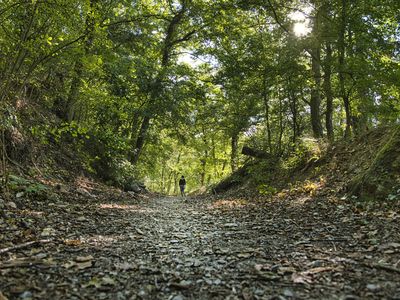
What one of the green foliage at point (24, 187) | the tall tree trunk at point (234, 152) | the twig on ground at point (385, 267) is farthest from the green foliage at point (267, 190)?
the tall tree trunk at point (234, 152)

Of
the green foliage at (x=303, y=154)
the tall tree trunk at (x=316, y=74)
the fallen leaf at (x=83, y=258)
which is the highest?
the tall tree trunk at (x=316, y=74)

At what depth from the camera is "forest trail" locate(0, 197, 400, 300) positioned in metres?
3.02

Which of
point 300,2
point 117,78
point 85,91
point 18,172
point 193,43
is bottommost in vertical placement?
point 18,172

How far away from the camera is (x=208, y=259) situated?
4.16 meters

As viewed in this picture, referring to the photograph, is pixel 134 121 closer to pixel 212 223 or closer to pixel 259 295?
pixel 212 223

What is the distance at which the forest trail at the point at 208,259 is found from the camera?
3.02m

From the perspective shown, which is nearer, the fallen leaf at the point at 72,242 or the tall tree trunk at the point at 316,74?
the fallen leaf at the point at 72,242

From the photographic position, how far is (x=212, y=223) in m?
7.24

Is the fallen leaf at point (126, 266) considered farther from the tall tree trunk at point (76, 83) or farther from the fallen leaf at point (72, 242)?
the tall tree trunk at point (76, 83)

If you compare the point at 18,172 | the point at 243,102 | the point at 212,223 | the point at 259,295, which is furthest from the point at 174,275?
the point at 243,102

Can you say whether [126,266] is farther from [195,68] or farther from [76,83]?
[195,68]

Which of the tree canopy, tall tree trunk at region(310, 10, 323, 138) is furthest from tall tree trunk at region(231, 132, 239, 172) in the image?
tall tree trunk at region(310, 10, 323, 138)

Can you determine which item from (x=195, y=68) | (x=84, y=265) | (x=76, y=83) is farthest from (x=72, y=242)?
(x=195, y=68)

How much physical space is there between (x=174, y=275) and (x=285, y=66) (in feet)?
33.0
